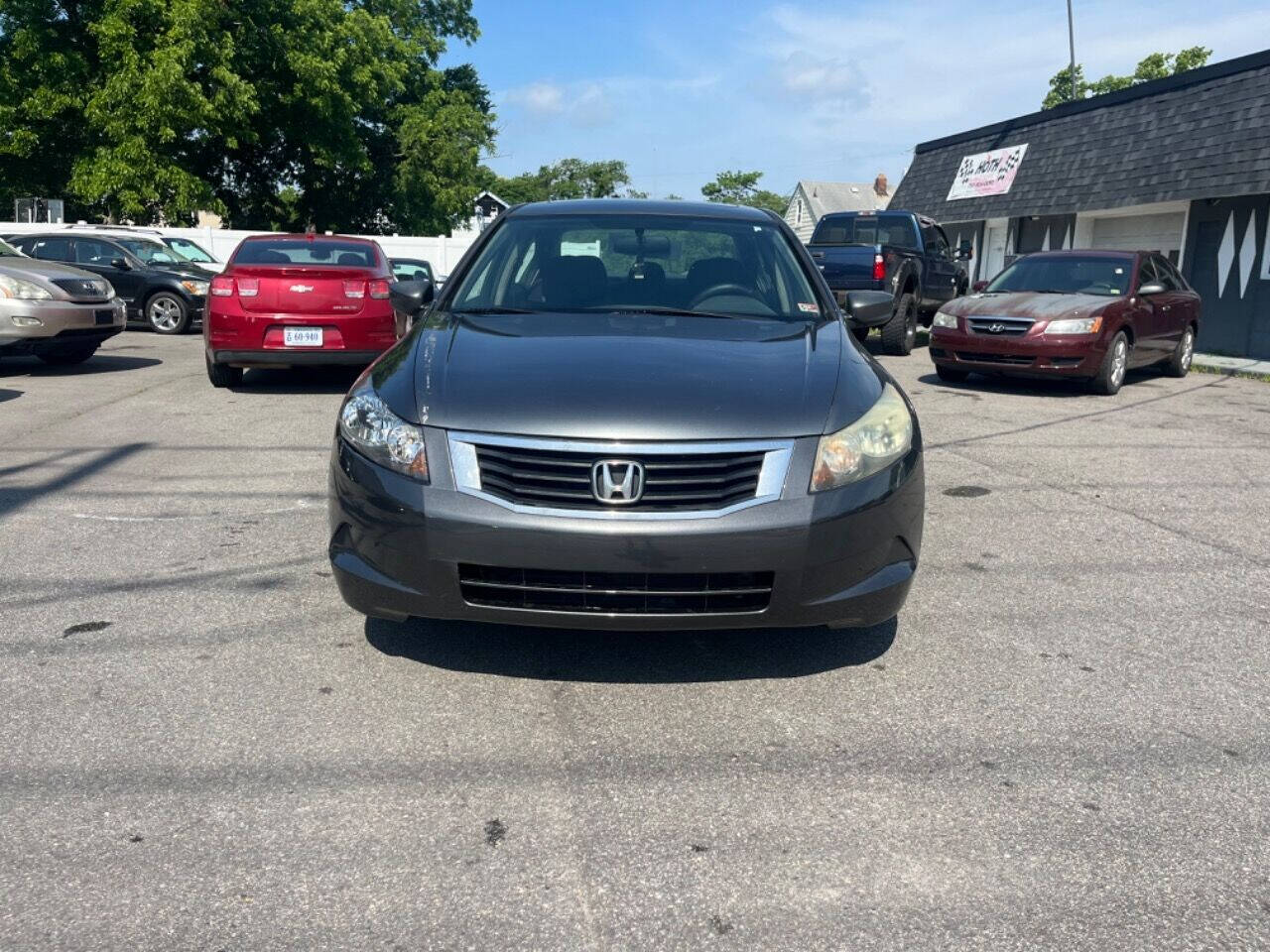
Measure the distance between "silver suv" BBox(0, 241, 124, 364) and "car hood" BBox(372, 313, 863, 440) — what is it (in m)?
8.42

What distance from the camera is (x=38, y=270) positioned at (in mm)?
11477

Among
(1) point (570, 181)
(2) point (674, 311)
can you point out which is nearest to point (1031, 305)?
(2) point (674, 311)

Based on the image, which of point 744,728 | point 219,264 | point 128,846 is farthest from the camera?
point 219,264

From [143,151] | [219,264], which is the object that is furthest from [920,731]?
[143,151]

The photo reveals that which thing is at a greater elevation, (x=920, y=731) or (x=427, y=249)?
(x=427, y=249)

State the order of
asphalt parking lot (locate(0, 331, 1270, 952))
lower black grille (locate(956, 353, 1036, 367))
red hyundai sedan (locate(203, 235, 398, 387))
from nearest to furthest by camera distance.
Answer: asphalt parking lot (locate(0, 331, 1270, 952)), red hyundai sedan (locate(203, 235, 398, 387)), lower black grille (locate(956, 353, 1036, 367))

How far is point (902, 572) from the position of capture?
3596mm

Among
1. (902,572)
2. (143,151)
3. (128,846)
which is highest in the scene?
(143,151)

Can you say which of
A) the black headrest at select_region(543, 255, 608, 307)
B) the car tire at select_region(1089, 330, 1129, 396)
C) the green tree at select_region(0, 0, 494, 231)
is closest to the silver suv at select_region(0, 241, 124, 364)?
the black headrest at select_region(543, 255, 608, 307)

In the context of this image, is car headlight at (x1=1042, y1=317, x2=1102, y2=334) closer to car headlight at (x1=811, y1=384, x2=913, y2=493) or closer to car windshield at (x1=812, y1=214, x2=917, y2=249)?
car windshield at (x1=812, y1=214, x2=917, y2=249)

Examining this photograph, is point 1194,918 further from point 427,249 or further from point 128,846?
point 427,249

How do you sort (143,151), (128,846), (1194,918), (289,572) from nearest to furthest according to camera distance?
1. (1194,918)
2. (128,846)
3. (289,572)
4. (143,151)

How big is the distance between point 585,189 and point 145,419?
309 feet

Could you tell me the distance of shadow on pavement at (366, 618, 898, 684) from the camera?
378 centimetres
